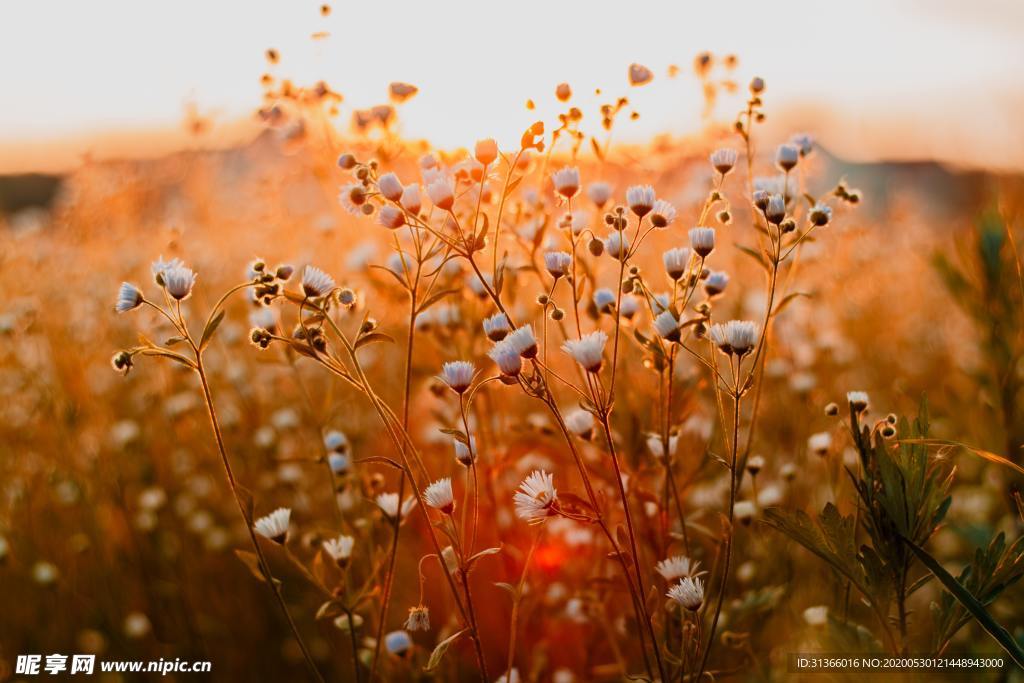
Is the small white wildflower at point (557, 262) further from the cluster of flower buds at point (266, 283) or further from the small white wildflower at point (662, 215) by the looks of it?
the cluster of flower buds at point (266, 283)

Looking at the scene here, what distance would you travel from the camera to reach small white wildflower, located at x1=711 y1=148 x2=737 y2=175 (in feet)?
5.12

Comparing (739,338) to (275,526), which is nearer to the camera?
(739,338)

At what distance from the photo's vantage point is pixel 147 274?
15.4 ft

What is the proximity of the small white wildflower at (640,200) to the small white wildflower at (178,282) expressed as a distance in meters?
0.81

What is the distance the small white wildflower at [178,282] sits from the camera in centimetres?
137

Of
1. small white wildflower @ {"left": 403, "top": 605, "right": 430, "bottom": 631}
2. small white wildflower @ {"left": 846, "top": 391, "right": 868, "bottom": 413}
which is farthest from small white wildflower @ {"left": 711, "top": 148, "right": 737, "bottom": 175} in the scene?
small white wildflower @ {"left": 403, "top": 605, "right": 430, "bottom": 631}

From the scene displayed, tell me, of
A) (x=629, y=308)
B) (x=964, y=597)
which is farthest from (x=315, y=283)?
(x=964, y=597)

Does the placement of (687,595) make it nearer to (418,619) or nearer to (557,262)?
(418,619)

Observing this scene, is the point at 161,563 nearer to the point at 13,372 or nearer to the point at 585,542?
the point at 13,372

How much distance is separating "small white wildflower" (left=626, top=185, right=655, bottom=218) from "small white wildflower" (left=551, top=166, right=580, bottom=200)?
0.36ft

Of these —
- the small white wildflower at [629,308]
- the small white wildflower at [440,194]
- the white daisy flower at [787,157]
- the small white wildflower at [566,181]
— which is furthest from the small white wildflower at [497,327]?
the white daisy flower at [787,157]

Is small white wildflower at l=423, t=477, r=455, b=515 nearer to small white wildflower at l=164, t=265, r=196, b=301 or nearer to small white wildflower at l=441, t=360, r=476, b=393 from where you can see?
small white wildflower at l=441, t=360, r=476, b=393

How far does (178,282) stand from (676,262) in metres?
0.90

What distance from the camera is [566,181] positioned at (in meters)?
1.47
